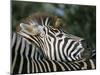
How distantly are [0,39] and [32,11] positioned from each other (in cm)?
40

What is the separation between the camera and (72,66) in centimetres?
170

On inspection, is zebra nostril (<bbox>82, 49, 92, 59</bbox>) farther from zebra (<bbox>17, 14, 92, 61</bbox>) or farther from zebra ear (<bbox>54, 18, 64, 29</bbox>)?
zebra ear (<bbox>54, 18, 64, 29</bbox>)

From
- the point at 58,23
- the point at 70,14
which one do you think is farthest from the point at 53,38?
the point at 70,14

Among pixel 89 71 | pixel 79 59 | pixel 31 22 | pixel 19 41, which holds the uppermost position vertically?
pixel 31 22

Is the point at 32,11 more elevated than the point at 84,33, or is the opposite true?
the point at 32,11

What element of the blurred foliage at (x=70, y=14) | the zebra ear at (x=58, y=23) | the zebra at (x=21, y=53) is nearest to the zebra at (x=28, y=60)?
the zebra at (x=21, y=53)

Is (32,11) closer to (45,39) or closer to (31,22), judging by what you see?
(31,22)

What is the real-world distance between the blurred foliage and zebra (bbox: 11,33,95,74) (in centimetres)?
16

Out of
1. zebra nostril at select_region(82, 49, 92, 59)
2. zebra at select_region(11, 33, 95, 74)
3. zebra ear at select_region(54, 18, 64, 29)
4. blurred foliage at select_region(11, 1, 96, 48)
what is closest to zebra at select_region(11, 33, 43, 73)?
zebra at select_region(11, 33, 95, 74)

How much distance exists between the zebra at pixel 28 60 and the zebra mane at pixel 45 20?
20cm

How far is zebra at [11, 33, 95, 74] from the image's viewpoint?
158 centimetres

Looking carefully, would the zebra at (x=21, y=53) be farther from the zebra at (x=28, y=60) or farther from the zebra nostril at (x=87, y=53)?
the zebra nostril at (x=87, y=53)

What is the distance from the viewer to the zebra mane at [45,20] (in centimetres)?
163

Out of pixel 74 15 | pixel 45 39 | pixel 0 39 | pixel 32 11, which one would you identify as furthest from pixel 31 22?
pixel 74 15
